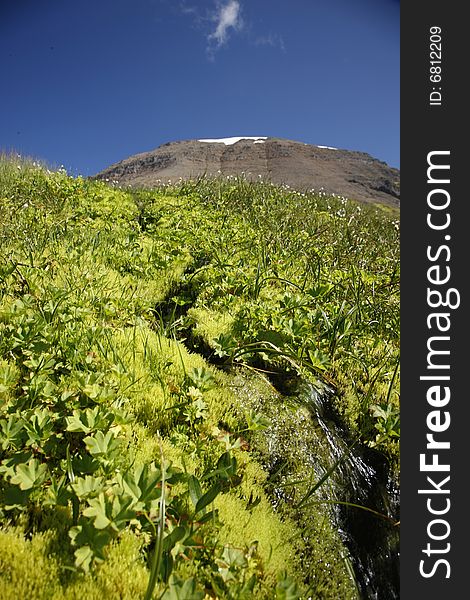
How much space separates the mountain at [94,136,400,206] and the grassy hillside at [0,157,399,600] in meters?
17.2

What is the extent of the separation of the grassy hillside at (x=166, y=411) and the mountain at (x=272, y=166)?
17.2 meters

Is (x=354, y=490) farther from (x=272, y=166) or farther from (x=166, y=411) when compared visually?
(x=272, y=166)

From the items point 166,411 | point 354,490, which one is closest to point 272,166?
point 166,411

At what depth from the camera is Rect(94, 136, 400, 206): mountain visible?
76.1 feet

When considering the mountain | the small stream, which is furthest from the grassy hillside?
the mountain

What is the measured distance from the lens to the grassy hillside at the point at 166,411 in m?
1.79

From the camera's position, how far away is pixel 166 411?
282 cm

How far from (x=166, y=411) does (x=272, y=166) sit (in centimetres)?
2670

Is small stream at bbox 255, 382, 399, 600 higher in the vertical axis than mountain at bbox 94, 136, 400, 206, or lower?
lower

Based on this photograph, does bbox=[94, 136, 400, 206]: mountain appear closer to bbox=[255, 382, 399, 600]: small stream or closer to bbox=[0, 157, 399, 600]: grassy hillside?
bbox=[0, 157, 399, 600]: grassy hillside

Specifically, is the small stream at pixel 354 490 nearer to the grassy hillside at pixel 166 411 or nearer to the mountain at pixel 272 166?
the grassy hillside at pixel 166 411

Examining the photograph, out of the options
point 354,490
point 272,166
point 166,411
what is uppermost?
point 272,166

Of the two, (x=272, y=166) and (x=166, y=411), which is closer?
A: (x=166, y=411)

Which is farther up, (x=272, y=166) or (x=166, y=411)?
(x=272, y=166)
